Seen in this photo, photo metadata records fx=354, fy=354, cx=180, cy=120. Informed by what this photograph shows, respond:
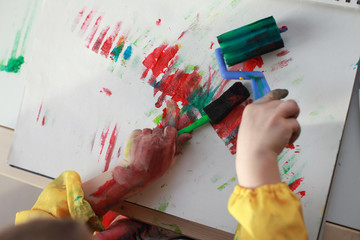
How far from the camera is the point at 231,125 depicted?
0.82 meters

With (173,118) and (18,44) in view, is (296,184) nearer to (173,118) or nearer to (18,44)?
(173,118)

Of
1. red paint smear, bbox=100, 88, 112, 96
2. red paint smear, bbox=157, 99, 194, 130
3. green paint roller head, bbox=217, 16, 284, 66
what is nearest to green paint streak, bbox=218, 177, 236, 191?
red paint smear, bbox=157, 99, 194, 130

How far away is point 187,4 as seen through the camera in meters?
0.87

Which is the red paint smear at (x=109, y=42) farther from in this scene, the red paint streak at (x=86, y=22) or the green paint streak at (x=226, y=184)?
the green paint streak at (x=226, y=184)

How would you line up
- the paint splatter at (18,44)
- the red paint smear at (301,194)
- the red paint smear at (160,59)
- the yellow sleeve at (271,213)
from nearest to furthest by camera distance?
the yellow sleeve at (271,213) → the red paint smear at (301,194) → the red paint smear at (160,59) → the paint splatter at (18,44)

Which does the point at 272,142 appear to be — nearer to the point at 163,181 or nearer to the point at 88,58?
the point at 163,181

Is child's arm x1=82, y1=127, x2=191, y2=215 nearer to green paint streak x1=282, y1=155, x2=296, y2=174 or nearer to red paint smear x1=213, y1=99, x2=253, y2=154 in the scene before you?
red paint smear x1=213, y1=99, x2=253, y2=154

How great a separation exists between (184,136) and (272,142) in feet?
0.78

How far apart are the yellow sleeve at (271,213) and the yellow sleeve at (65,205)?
0.37m

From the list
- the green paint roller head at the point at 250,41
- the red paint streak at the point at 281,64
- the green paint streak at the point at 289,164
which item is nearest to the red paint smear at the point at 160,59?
the green paint roller head at the point at 250,41

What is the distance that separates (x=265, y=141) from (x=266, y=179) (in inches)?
2.7

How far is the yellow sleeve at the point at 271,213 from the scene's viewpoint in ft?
1.99

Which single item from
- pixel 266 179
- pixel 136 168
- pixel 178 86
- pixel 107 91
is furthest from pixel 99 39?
pixel 266 179

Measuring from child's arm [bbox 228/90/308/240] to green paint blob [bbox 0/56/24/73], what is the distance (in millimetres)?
729
